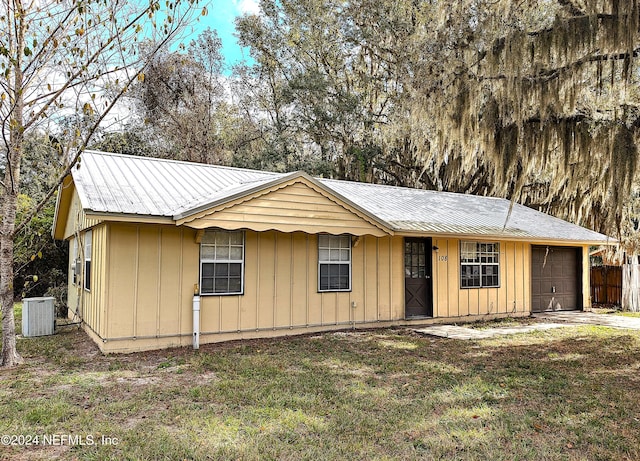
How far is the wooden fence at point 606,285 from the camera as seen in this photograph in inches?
597

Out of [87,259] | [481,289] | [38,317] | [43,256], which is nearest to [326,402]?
[87,259]

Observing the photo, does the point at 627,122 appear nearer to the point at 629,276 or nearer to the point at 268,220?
the point at 268,220

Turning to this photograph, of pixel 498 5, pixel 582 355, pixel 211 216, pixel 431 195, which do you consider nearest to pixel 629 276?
pixel 431 195

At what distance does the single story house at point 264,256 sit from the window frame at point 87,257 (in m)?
0.04

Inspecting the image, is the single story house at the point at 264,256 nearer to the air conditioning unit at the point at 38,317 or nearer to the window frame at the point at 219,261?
the window frame at the point at 219,261

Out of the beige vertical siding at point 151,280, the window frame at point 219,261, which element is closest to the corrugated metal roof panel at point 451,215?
the window frame at point 219,261

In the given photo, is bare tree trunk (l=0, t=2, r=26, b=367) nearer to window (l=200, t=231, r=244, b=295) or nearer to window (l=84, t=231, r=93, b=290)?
window (l=84, t=231, r=93, b=290)

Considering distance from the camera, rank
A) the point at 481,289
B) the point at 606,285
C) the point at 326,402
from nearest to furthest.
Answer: the point at 326,402 < the point at 481,289 < the point at 606,285

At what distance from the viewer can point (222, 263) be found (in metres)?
8.77

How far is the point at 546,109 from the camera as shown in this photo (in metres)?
7.73

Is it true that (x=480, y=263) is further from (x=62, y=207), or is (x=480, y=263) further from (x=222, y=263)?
(x=62, y=207)

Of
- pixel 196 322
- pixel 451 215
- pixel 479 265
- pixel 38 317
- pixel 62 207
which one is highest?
pixel 62 207

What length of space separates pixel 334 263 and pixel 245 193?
283 centimetres

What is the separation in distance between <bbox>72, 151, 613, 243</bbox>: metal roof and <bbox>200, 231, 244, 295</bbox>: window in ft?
2.77
